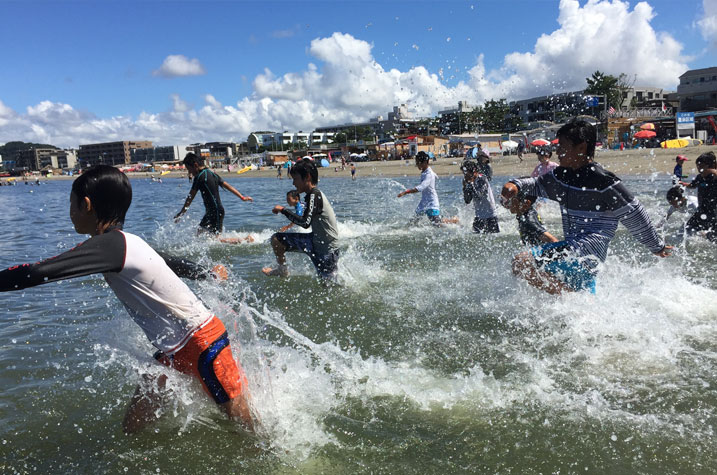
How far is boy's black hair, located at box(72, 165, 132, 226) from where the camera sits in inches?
98.6

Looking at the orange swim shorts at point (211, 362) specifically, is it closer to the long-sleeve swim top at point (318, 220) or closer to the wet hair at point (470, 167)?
the long-sleeve swim top at point (318, 220)

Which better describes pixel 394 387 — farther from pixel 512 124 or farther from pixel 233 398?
pixel 512 124

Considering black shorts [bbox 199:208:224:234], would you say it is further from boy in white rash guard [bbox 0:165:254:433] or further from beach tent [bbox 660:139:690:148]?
beach tent [bbox 660:139:690:148]

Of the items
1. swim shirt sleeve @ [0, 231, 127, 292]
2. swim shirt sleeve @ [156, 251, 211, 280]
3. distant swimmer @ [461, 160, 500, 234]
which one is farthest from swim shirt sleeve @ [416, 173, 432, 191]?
swim shirt sleeve @ [0, 231, 127, 292]

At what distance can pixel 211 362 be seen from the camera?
2773mm

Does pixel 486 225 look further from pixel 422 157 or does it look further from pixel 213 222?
pixel 213 222

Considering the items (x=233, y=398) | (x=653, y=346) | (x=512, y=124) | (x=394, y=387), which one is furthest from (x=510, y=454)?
(x=512, y=124)

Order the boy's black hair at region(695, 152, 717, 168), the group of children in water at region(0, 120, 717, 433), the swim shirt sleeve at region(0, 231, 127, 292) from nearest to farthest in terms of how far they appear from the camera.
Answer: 1. the swim shirt sleeve at region(0, 231, 127, 292)
2. the group of children in water at region(0, 120, 717, 433)
3. the boy's black hair at region(695, 152, 717, 168)

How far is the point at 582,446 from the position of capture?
3.02m

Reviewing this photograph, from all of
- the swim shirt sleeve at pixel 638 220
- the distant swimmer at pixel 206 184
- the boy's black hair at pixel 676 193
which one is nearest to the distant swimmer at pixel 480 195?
the boy's black hair at pixel 676 193

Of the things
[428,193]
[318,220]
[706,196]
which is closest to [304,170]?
[318,220]

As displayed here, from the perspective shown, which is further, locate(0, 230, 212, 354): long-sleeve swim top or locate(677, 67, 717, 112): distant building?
locate(677, 67, 717, 112): distant building

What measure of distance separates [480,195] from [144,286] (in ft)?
25.1

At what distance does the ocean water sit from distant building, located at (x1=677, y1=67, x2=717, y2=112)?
74350mm
